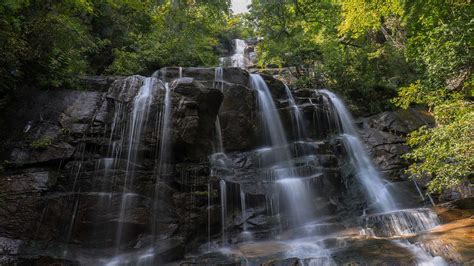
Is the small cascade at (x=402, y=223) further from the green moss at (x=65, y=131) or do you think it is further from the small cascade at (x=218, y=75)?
the green moss at (x=65, y=131)

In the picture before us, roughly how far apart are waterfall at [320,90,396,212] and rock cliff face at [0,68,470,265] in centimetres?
46

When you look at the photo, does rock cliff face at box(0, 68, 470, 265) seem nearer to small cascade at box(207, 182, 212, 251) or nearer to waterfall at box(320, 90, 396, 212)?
small cascade at box(207, 182, 212, 251)

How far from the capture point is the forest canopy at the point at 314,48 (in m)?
7.19

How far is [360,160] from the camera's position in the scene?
12.7 m

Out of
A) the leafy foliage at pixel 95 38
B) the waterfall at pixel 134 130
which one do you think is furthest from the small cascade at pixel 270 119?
the waterfall at pixel 134 130

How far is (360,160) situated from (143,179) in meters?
8.52

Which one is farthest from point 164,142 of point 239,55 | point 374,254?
point 239,55

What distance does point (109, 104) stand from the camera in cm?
1027

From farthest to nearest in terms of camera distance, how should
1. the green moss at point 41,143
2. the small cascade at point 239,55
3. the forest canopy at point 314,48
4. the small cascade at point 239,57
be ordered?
the small cascade at point 239,55 → the small cascade at point 239,57 → the green moss at point 41,143 → the forest canopy at point 314,48

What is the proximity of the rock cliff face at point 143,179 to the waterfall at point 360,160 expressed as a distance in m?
0.46

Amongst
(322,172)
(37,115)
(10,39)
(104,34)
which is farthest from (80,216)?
(104,34)

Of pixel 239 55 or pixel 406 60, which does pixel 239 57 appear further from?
pixel 406 60

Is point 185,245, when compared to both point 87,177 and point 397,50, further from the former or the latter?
point 397,50

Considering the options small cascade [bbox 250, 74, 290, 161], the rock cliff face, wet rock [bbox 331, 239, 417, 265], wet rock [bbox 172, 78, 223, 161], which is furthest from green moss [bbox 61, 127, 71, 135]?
wet rock [bbox 331, 239, 417, 265]
